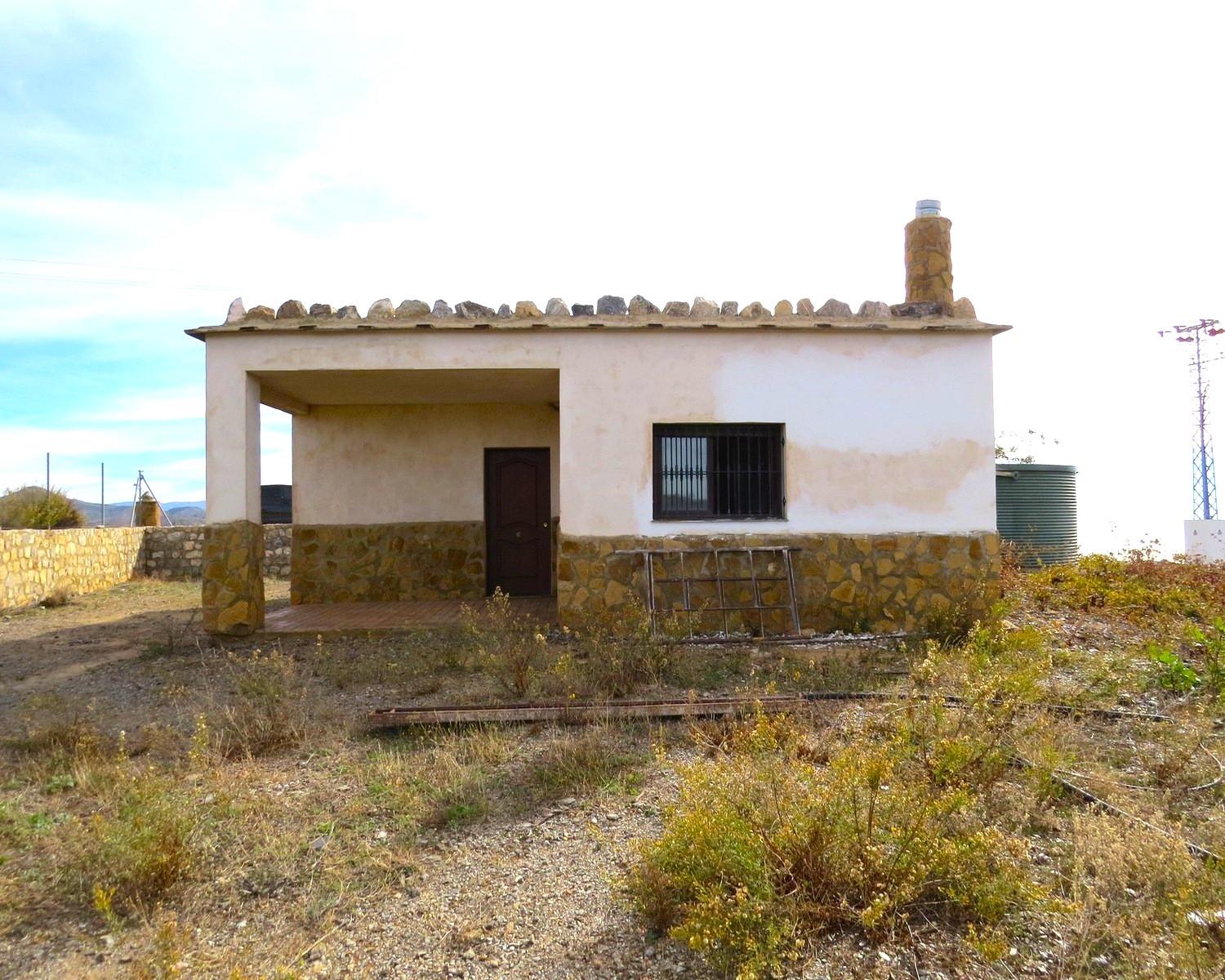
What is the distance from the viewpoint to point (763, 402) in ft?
30.5

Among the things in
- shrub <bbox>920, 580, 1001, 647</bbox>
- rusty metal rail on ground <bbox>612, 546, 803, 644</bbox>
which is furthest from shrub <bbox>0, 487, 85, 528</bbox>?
shrub <bbox>920, 580, 1001, 647</bbox>

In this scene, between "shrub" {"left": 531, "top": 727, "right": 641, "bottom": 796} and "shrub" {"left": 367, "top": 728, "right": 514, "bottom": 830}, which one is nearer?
"shrub" {"left": 367, "top": 728, "right": 514, "bottom": 830}

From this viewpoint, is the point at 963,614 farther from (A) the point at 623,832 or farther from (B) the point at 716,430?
(A) the point at 623,832

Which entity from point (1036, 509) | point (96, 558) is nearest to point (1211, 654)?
point (1036, 509)

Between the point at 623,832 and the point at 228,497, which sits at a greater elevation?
the point at 228,497

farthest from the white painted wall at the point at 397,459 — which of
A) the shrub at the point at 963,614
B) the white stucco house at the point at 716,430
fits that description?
the shrub at the point at 963,614

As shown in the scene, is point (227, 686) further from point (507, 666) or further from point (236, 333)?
point (236, 333)

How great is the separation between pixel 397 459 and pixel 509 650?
6.21 m

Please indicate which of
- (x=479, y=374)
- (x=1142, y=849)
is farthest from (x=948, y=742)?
(x=479, y=374)

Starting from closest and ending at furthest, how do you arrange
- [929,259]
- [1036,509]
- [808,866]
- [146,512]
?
1. [808,866]
2. [929,259]
3. [1036,509]
4. [146,512]

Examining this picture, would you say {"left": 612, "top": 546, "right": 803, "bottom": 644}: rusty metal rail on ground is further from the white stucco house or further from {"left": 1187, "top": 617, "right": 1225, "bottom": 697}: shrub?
{"left": 1187, "top": 617, "right": 1225, "bottom": 697}: shrub

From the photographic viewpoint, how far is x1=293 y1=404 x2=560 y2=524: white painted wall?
40.4 ft

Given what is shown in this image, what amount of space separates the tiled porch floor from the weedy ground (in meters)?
2.57

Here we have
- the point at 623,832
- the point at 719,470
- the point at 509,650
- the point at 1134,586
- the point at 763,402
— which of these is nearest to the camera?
the point at 623,832
